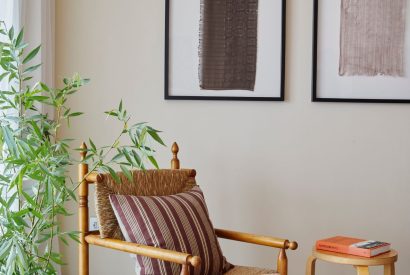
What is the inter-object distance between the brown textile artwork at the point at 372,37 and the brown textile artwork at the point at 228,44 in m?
0.47

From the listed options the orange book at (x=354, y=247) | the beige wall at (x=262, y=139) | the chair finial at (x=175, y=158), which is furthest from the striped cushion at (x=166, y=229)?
the beige wall at (x=262, y=139)

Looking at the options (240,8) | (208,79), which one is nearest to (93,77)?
(208,79)

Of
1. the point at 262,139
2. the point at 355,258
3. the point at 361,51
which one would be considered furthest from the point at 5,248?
the point at 361,51

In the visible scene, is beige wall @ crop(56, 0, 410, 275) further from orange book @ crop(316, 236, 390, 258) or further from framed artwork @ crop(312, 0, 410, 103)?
orange book @ crop(316, 236, 390, 258)

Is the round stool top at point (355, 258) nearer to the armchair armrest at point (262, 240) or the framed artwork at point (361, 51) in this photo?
the armchair armrest at point (262, 240)

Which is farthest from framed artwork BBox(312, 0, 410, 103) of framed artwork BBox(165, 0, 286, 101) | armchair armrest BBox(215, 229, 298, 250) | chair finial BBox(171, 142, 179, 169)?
armchair armrest BBox(215, 229, 298, 250)

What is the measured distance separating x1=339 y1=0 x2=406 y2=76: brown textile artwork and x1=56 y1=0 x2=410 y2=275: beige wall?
184 mm

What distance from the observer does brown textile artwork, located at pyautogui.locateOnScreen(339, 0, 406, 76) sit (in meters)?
3.66

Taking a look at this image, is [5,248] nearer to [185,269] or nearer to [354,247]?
[185,269]

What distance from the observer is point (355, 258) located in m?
3.04

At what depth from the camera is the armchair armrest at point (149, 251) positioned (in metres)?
2.66

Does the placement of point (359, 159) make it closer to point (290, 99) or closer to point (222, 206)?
point (290, 99)

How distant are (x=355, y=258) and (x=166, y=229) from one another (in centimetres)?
81

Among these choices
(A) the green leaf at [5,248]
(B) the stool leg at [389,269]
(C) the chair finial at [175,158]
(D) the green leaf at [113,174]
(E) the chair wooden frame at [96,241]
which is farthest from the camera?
(C) the chair finial at [175,158]
